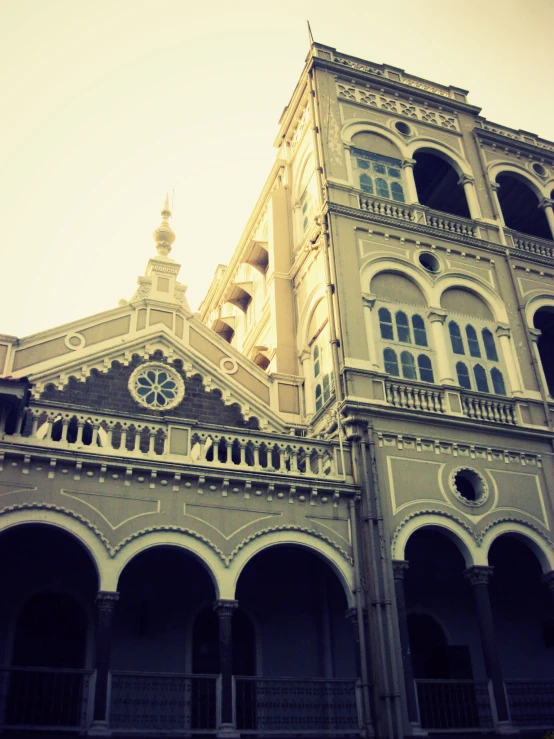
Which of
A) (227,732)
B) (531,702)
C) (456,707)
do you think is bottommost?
(227,732)

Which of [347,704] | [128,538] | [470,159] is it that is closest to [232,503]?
[128,538]

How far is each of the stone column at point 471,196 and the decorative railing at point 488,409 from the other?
22.4 ft

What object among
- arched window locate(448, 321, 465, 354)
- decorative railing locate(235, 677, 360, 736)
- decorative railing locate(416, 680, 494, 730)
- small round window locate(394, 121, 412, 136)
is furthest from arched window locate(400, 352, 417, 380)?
small round window locate(394, 121, 412, 136)

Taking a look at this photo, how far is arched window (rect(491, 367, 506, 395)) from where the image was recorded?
2172 centimetres

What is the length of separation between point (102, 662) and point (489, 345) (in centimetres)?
→ 1378

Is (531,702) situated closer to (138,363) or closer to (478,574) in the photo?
(478,574)

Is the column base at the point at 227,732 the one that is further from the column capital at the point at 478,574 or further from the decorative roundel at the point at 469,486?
the decorative roundel at the point at 469,486

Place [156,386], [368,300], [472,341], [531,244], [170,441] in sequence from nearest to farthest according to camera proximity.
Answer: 1. [170,441]
2. [156,386]
3. [368,300]
4. [472,341]
5. [531,244]

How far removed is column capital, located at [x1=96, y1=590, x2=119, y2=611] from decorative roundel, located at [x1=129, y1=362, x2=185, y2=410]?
623cm

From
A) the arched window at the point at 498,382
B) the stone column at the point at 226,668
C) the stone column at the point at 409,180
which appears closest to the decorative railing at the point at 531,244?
the stone column at the point at 409,180

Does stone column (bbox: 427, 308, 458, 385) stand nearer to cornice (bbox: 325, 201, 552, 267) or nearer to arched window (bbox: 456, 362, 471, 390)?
arched window (bbox: 456, 362, 471, 390)

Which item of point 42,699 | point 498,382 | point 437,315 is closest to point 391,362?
point 437,315

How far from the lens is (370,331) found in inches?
818

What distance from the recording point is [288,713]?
1659cm
